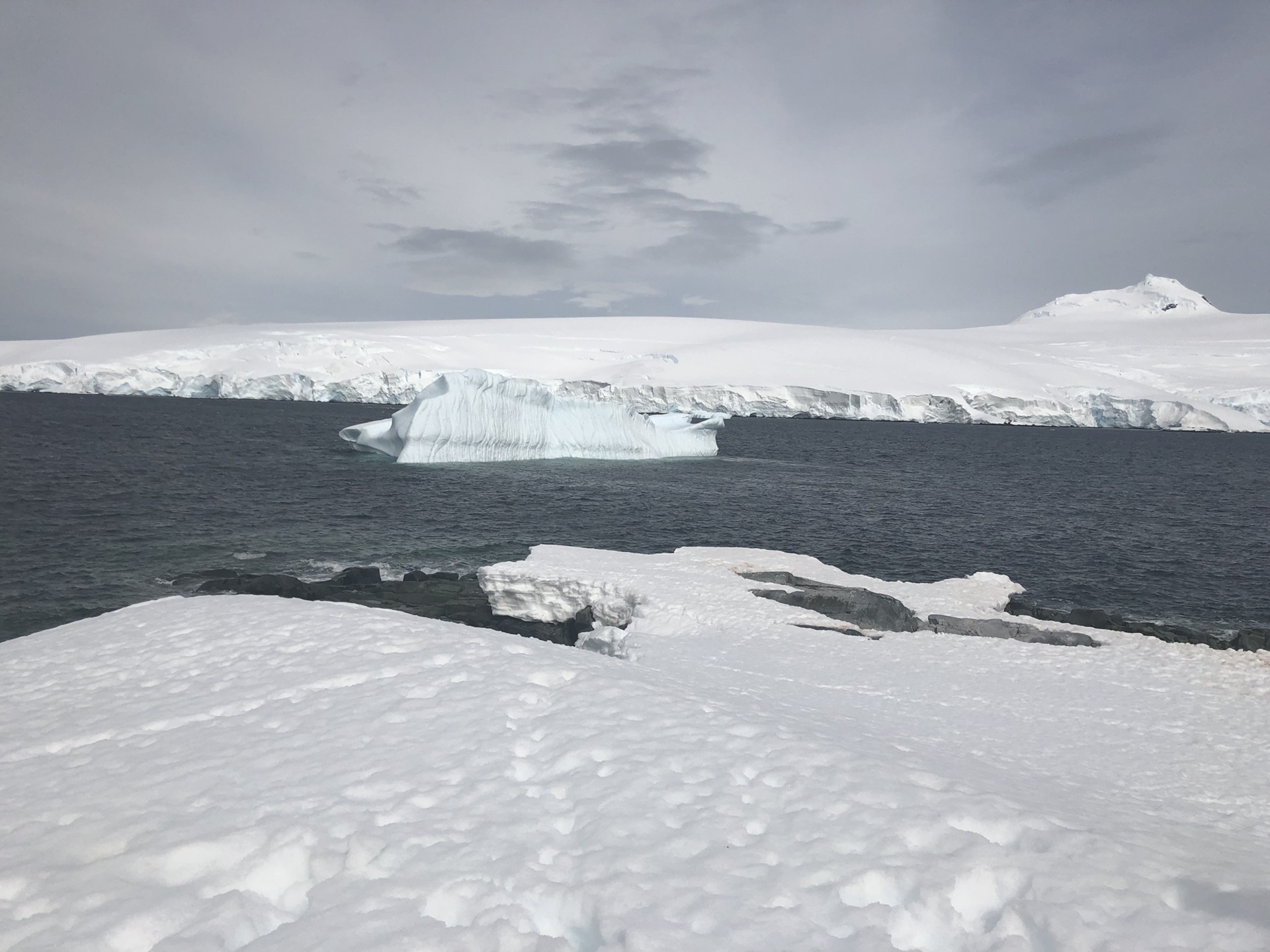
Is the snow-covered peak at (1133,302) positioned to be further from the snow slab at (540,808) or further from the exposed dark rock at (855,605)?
the snow slab at (540,808)

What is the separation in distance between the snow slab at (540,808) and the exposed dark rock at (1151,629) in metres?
7.15

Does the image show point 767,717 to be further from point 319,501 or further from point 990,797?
point 319,501

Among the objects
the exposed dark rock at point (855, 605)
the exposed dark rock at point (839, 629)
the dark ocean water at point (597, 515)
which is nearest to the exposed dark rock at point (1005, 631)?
the exposed dark rock at point (855, 605)

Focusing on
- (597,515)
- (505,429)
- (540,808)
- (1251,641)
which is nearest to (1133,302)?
(505,429)

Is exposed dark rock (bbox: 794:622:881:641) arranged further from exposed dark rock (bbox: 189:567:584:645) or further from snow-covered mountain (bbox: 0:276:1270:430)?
snow-covered mountain (bbox: 0:276:1270:430)

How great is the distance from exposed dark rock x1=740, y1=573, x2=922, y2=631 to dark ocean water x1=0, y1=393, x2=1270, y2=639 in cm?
940

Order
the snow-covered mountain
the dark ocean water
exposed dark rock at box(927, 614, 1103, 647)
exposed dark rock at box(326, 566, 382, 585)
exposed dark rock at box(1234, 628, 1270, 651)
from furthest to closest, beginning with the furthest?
the snow-covered mountain, the dark ocean water, exposed dark rock at box(326, 566, 382, 585), exposed dark rock at box(1234, 628, 1270, 651), exposed dark rock at box(927, 614, 1103, 647)

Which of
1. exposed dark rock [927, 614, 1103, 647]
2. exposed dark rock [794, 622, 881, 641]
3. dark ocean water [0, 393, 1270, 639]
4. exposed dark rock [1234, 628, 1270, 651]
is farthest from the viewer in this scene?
dark ocean water [0, 393, 1270, 639]

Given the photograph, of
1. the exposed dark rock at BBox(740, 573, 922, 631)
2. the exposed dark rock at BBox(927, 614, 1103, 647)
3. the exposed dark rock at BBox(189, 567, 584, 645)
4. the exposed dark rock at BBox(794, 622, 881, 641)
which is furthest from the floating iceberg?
the exposed dark rock at BBox(927, 614, 1103, 647)

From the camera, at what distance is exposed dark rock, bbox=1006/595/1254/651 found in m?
15.5

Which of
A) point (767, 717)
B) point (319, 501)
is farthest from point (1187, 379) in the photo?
point (767, 717)

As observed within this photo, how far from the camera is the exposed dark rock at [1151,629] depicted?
51.0 ft

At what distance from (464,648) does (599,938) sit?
4.30 m

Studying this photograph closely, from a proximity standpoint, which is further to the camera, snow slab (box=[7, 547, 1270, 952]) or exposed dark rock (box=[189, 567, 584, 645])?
exposed dark rock (box=[189, 567, 584, 645])
